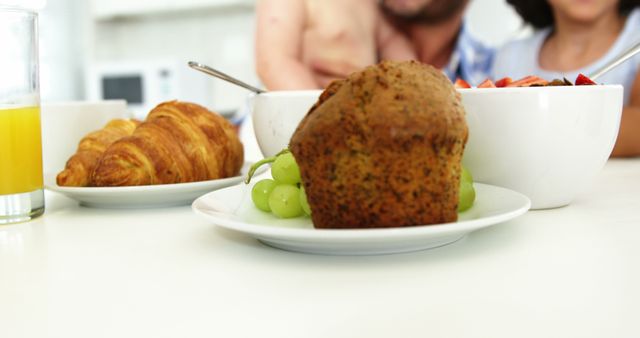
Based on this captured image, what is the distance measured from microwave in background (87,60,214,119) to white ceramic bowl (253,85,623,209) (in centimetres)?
388

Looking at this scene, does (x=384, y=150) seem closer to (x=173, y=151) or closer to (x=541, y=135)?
(x=541, y=135)

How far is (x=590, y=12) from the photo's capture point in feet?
7.31

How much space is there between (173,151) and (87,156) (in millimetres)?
134

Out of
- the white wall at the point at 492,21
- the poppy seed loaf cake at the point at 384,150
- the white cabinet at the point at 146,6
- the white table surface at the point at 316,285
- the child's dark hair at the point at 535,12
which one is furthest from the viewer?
the white cabinet at the point at 146,6

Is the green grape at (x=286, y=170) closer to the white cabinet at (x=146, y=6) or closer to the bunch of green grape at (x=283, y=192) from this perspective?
the bunch of green grape at (x=283, y=192)

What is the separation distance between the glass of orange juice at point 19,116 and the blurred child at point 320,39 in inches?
60.4

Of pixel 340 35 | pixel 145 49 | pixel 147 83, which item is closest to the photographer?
pixel 340 35

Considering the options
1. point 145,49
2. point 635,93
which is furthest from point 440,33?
point 145,49

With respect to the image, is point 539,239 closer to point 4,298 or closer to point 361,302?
point 361,302

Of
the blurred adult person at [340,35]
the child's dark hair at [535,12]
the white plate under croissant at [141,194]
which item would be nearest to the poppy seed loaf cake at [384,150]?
the white plate under croissant at [141,194]

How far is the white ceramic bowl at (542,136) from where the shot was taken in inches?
26.8

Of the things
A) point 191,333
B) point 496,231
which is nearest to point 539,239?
point 496,231

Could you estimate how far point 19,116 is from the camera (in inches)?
27.2

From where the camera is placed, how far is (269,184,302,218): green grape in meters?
0.61
